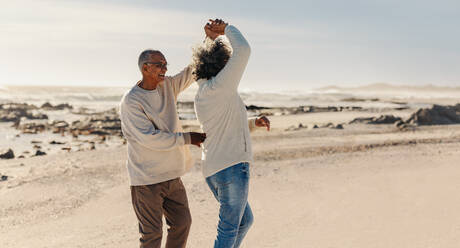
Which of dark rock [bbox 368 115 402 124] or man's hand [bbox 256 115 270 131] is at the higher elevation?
man's hand [bbox 256 115 270 131]

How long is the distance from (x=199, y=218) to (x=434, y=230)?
95.9 inches

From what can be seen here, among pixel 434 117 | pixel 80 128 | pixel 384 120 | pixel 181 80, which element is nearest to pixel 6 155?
pixel 80 128

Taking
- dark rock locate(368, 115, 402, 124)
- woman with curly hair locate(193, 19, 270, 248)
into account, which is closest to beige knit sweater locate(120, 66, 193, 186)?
woman with curly hair locate(193, 19, 270, 248)

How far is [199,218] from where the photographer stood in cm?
589

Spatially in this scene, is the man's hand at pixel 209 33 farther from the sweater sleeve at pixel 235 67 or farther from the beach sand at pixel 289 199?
the beach sand at pixel 289 199

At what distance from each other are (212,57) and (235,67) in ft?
0.60

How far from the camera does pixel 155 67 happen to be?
11.2 ft

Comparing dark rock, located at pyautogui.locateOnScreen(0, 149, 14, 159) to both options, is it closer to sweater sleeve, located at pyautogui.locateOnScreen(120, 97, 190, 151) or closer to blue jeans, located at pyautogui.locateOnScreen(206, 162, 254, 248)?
sweater sleeve, located at pyautogui.locateOnScreen(120, 97, 190, 151)

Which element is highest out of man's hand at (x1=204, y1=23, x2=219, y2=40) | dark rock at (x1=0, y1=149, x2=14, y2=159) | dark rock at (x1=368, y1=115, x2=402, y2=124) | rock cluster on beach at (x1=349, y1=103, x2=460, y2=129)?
man's hand at (x1=204, y1=23, x2=219, y2=40)

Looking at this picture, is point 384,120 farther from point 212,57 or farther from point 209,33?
point 212,57

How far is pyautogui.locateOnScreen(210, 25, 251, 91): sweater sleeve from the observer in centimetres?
306

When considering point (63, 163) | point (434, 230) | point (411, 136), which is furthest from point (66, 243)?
point (411, 136)

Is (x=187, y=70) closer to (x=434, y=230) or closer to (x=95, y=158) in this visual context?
(x=434, y=230)

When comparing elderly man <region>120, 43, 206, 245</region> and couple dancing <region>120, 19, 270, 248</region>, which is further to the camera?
elderly man <region>120, 43, 206, 245</region>
